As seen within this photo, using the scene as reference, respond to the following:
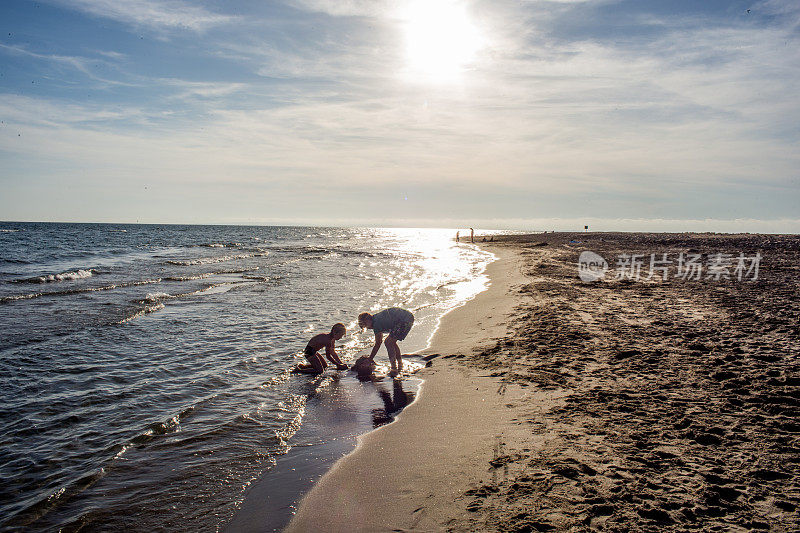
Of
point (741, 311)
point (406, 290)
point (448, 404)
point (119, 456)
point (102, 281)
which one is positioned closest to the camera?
point (119, 456)

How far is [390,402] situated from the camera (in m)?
7.50

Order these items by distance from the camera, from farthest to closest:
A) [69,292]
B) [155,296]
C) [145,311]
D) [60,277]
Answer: [60,277] < [69,292] < [155,296] < [145,311]

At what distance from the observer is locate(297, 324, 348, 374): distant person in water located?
9.24m

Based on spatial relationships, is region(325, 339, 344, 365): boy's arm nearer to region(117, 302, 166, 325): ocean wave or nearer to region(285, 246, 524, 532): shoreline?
region(285, 246, 524, 532): shoreline

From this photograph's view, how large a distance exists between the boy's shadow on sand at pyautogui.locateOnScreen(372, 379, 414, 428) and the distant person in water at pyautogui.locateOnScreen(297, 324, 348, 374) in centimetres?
148

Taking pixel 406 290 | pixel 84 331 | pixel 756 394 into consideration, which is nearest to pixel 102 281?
pixel 84 331

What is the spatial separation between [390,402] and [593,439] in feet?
11.4

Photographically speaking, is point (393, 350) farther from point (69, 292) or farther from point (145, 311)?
point (69, 292)

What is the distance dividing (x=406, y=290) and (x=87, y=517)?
18.3m

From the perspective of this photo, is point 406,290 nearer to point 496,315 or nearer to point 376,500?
point 496,315

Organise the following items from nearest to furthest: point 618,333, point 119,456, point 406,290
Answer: point 119,456 → point 618,333 → point 406,290

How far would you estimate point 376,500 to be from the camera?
177 inches

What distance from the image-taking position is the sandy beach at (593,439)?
152 inches

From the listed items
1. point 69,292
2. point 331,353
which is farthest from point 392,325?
point 69,292
